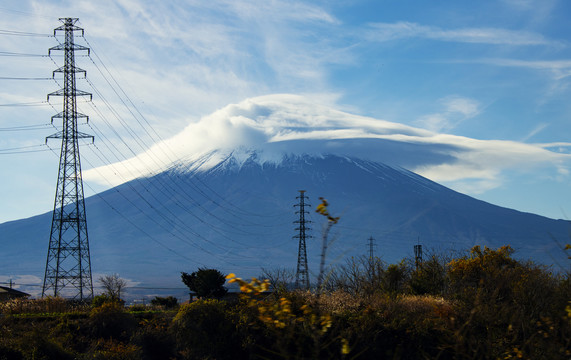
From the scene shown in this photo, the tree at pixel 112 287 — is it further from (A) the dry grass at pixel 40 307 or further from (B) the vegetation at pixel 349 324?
(B) the vegetation at pixel 349 324

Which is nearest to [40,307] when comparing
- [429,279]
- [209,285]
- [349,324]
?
[209,285]

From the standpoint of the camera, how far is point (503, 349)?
22672 millimetres

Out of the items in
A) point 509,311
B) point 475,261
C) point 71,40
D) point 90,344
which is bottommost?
point 90,344

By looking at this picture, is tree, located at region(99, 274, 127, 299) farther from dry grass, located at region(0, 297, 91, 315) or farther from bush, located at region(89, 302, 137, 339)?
bush, located at region(89, 302, 137, 339)

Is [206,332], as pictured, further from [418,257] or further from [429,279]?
[418,257]

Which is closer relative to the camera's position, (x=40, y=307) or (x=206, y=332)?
(x=206, y=332)

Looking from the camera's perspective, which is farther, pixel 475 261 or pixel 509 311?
pixel 475 261

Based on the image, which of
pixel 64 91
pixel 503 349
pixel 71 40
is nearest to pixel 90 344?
pixel 503 349

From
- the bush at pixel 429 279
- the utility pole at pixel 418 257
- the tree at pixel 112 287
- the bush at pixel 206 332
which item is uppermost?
the utility pole at pixel 418 257

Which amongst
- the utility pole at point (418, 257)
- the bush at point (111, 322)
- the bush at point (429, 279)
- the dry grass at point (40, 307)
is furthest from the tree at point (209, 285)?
the bush at point (429, 279)

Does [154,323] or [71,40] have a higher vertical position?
[71,40]

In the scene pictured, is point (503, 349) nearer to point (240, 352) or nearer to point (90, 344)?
point (240, 352)

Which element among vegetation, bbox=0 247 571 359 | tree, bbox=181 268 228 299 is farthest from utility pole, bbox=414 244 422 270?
tree, bbox=181 268 228 299

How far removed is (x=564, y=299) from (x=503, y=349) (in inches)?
248
